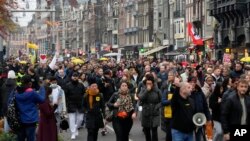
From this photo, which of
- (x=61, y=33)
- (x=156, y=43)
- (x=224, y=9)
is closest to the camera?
(x=224, y=9)

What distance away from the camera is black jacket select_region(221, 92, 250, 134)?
11.9m

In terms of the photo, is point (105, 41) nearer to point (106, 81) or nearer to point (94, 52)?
point (94, 52)

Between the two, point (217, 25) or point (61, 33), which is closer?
point (217, 25)

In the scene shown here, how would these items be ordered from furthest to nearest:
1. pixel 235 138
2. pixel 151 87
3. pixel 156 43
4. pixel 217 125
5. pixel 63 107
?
pixel 156 43 → pixel 63 107 → pixel 151 87 → pixel 217 125 → pixel 235 138

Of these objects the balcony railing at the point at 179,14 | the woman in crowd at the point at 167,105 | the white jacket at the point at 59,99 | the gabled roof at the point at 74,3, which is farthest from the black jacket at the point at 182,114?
the gabled roof at the point at 74,3

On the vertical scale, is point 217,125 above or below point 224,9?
below

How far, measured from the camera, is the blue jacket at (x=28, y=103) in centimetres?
1413

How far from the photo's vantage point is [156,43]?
316ft

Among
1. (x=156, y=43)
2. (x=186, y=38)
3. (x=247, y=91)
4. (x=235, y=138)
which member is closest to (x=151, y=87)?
(x=247, y=91)

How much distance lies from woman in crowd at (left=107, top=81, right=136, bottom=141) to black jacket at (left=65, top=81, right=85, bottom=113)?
403cm

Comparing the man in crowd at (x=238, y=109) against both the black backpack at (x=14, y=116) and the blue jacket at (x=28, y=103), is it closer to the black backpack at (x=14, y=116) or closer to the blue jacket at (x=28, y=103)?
the blue jacket at (x=28, y=103)

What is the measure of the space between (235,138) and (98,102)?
5581mm

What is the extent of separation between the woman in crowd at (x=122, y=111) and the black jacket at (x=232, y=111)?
3.27 meters

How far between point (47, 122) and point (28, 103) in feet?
2.39
